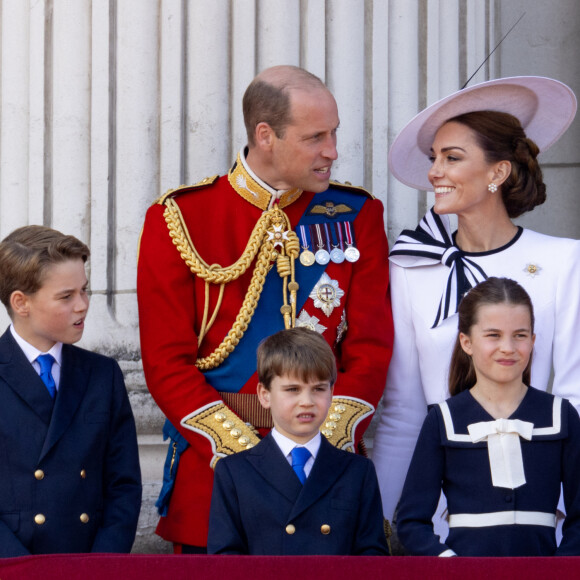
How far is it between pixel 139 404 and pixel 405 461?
1.00 m

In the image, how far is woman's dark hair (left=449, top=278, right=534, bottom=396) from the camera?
3283mm

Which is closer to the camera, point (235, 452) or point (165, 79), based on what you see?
point (235, 452)

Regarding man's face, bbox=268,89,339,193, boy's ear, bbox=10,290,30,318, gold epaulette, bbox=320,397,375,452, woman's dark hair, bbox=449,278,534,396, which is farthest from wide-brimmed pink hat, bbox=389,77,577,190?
boy's ear, bbox=10,290,30,318

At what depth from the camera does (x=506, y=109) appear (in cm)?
384

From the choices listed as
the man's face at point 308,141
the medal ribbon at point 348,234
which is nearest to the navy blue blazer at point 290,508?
the medal ribbon at point 348,234

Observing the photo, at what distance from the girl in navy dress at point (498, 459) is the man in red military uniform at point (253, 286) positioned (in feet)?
1.12

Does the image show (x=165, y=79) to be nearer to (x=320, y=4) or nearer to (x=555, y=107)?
(x=320, y=4)

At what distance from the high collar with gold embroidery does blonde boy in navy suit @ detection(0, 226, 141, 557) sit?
1.87ft

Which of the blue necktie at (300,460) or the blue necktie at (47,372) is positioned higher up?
the blue necktie at (47,372)

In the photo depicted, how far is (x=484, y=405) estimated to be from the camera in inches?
128

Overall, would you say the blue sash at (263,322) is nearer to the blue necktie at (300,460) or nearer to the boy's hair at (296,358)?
the boy's hair at (296,358)

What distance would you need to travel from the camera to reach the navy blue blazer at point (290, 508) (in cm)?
305

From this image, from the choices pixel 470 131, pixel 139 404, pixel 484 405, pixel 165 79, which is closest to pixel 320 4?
pixel 165 79

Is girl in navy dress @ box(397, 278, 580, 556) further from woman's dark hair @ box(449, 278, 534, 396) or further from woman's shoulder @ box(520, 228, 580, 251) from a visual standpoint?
woman's shoulder @ box(520, 228, 580, 251)
